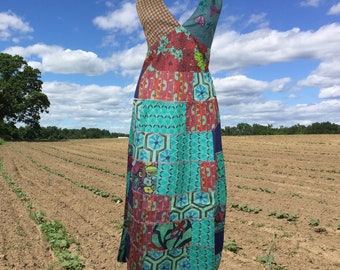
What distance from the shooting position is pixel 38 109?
43.4m

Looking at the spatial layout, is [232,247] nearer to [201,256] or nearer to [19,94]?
[201,256]

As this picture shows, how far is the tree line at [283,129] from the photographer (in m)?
45.1

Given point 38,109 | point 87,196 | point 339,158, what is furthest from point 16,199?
point 38,109

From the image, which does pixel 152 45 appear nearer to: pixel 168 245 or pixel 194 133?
pixel 194 133

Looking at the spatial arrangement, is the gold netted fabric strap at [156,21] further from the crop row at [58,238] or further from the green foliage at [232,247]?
the green foliage at [232,247]

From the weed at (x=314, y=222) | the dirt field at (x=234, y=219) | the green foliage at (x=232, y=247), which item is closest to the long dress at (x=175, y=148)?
the dirt field at (x=234, y=219)

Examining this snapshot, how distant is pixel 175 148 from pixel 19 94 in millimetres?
43475

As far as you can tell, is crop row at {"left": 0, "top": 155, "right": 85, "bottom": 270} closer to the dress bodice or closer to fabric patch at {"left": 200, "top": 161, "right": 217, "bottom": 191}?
fabric patch at {"left": 200, "top": 161, "right": 217, "bottom": 191}

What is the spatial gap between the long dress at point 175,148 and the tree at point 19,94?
4134 cm

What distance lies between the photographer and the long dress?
2.33 metres

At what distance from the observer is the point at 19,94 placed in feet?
138

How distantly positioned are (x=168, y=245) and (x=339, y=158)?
59.1 ft

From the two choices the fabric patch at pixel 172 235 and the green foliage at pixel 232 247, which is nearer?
the fabric patch at pixel 172 235

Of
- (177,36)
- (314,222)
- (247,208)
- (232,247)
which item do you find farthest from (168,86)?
(247,208)
